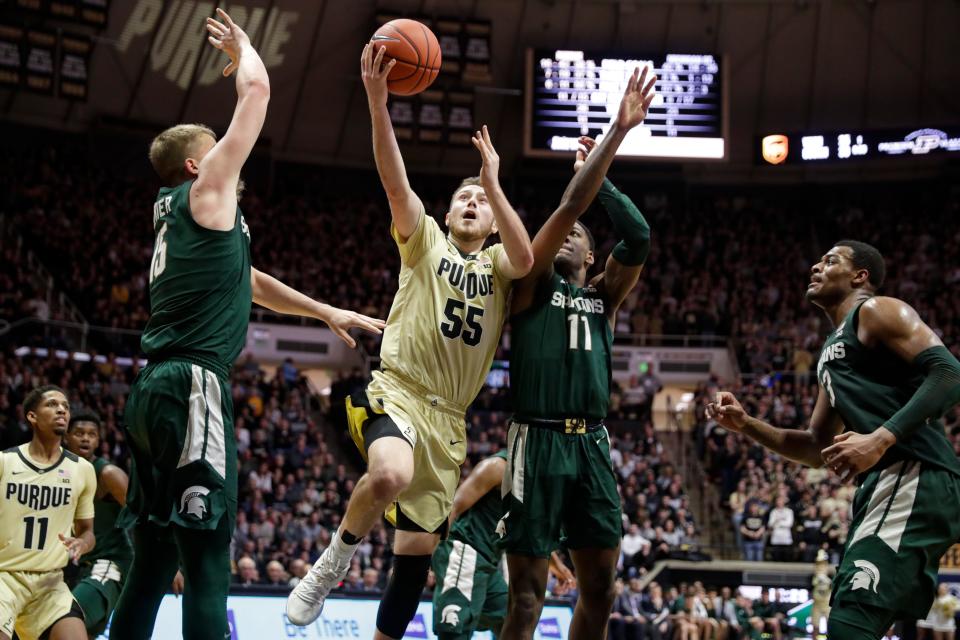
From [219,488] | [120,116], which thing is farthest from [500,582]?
[120,116]

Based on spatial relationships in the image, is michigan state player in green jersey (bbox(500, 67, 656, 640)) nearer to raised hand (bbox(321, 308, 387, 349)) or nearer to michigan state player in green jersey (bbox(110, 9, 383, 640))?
raised hand (bbox(321, 308, 387, 349))

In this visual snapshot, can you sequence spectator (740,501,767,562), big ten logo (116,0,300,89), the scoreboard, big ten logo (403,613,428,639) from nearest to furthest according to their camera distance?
1. big ten logo (403,613,428,639)
2. spectator (740,501,767,562)
3. the scoreboard
4. big ten logo (116,0,300,89)

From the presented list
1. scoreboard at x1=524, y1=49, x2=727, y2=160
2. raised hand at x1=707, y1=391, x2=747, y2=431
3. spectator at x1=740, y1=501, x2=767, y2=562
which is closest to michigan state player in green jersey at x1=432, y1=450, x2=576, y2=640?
raised hand at x1=707, y1=391, x2=747, y2=431

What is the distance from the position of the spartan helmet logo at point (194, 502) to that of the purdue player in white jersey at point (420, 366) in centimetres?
109

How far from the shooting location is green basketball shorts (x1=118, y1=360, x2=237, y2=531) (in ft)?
15.0

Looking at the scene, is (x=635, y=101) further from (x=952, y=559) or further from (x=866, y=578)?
(x=952, y=559)

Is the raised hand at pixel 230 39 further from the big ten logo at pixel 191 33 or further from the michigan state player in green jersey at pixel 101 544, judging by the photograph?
the big ten logo at pixel 191 33

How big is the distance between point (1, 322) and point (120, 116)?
9.65 m

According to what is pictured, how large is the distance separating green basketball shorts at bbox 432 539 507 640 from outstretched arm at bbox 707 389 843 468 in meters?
2.71

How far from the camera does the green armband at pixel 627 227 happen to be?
607 cm

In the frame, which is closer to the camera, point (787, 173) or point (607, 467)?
point (607, 467)

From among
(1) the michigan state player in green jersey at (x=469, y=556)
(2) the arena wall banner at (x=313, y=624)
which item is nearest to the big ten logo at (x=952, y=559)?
(2) the arena wall banner at (x=313, y=624)

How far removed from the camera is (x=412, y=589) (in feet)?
19.3

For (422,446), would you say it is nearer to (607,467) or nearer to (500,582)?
(607,467)
